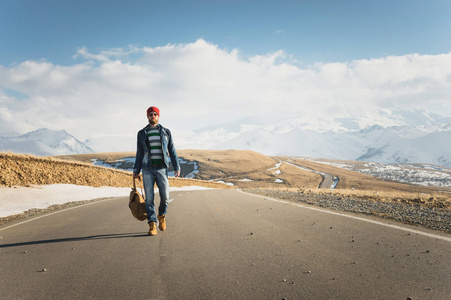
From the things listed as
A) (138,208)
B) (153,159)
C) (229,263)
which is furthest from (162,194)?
(229,263)

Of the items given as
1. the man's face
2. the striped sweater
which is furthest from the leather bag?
the man's face

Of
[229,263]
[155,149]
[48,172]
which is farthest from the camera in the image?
[48,172]

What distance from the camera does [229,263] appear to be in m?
3.55

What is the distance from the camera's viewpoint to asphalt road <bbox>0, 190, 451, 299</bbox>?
271 cm

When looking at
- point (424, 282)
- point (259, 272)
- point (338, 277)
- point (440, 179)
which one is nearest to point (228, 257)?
point (259, 272)

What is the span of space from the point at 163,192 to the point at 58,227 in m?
3.06

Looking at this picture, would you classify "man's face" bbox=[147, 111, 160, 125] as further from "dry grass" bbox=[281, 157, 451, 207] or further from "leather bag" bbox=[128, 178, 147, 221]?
"dry grass" bbox=[281, 157, 451, 207]

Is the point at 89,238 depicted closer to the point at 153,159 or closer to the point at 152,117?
the point at 153,159

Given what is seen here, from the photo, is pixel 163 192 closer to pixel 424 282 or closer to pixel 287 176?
A: pixel 424 282

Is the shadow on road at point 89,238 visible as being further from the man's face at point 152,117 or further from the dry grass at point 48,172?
the dry grass at point 48,172

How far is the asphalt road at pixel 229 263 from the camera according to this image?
2.71 meters

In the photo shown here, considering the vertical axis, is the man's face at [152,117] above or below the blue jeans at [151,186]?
above

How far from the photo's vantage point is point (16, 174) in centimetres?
1592

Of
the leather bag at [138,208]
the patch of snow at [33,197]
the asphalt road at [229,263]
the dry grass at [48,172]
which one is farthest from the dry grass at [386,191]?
the dry grass at [48,172]
